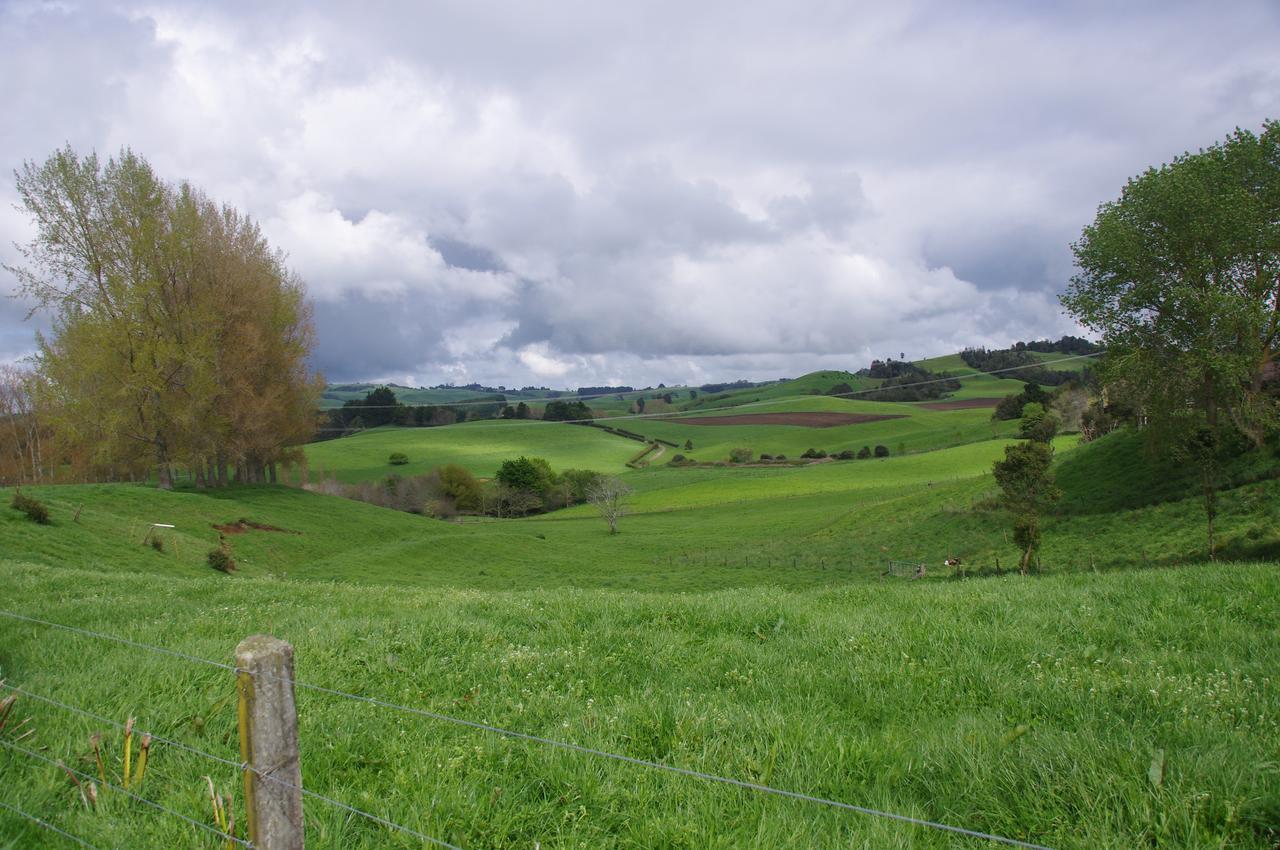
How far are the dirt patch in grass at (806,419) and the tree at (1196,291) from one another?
9072 centimetres

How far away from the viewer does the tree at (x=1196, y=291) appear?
89.4ft

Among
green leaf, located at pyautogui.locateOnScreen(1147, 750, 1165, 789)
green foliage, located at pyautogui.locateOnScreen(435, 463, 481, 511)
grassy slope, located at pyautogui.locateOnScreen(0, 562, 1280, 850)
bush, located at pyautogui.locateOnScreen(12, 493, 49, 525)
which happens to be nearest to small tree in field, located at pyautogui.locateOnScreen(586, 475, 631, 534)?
green foliage, located at pyautogui.locateOnScreen(435, 463, 481, 511)

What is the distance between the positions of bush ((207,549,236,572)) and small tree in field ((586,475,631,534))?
40968 mm

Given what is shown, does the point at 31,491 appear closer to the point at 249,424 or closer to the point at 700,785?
the point at 249,424

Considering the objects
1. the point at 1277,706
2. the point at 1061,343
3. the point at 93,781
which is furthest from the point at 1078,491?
the point at 1061,343

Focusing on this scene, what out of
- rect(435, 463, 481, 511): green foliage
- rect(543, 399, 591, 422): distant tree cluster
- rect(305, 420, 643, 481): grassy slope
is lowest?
rect(435, 463, 481, 511): green foliage

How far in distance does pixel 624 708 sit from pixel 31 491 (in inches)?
1613

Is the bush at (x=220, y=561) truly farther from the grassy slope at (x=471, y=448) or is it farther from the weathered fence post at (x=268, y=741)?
the grassy slope at (x=471, y=448)

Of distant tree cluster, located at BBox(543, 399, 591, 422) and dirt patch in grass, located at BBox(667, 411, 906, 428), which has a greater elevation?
distant tree cluster, located at BBox(543, 399, 591, 422)

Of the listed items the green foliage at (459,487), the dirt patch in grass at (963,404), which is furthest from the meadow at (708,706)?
the dirt patch in grass at (963,404)

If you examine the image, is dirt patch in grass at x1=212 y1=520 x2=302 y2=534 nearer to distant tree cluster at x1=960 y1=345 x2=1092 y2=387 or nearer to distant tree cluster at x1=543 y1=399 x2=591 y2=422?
distant tree cluster at x1=543 y1=399 x2=591 y2=422

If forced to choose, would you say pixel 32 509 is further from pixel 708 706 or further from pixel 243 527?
pixel 708 706

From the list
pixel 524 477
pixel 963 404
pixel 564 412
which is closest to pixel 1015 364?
pixel 963 404

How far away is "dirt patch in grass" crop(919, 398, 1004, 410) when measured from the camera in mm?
127875
